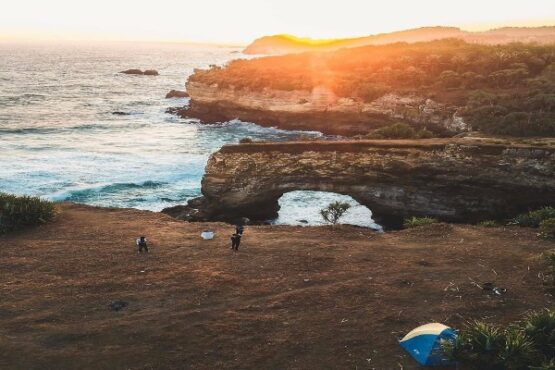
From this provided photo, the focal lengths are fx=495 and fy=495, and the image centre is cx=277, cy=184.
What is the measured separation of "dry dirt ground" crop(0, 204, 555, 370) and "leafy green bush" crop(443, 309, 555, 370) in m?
1.30

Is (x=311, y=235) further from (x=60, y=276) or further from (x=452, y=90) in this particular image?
(x=452, y=90)

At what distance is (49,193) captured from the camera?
37.0 metres

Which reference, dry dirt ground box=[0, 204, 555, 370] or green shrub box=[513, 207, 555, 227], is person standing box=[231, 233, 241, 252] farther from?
green shrub box=[513, 207, 555, 227]

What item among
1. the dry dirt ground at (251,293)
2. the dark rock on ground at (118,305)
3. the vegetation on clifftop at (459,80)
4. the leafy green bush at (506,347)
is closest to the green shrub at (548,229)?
the dry dirt ground at (251,293)

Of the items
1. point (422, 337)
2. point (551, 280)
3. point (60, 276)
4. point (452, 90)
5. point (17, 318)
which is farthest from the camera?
point (452, 90)

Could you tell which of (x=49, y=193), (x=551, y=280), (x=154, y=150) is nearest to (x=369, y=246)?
(x=551, y=280)

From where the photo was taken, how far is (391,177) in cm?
2898

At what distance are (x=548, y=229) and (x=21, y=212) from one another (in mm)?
22506

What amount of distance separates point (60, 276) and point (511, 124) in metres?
33.2

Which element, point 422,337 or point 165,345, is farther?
point 165,345

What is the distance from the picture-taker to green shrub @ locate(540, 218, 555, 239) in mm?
19828

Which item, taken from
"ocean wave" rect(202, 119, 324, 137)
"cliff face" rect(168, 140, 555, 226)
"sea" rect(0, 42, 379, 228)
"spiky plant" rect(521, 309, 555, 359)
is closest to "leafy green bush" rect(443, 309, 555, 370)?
"spiky plant" rect(521, 309, 555, 359)

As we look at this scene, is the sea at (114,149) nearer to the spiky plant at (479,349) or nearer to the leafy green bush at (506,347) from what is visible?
the leafy green bush at (506,347)

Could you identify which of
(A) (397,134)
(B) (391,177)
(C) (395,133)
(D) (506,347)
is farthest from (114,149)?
(D) (506,347)
